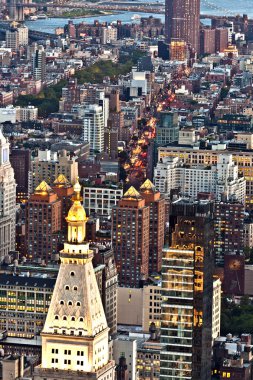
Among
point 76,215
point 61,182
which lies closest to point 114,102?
point 61,182

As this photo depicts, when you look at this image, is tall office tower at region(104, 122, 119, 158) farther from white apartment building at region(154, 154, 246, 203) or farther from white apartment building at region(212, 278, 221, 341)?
white apartment building at region(212, 278, 221, 341)

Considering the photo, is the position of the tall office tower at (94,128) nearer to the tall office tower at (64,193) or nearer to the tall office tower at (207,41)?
the tall office tower at (64,193)

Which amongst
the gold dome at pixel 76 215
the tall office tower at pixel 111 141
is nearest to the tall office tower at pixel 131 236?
the tall office tower at pixel 111 141

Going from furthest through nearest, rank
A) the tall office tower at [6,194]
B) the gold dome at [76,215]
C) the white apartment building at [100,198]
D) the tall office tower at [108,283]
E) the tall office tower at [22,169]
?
the tall office tower at [22,169], the white apartment building at [100,198], the tall office tower at [6,194], the tall office tower at [108,283], the gold dome at [76,215]

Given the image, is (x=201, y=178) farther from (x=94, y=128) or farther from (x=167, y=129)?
(x=94, y=128)

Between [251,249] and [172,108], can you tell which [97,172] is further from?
[172,108]

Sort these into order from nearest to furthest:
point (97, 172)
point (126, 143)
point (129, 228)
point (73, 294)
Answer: point (73, 294) → point (129, 228) → point (97, 172) → point (126, 143)

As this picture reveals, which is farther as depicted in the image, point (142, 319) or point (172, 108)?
point (172, 108)

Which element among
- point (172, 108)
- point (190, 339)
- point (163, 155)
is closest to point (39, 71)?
point (172, 108)
